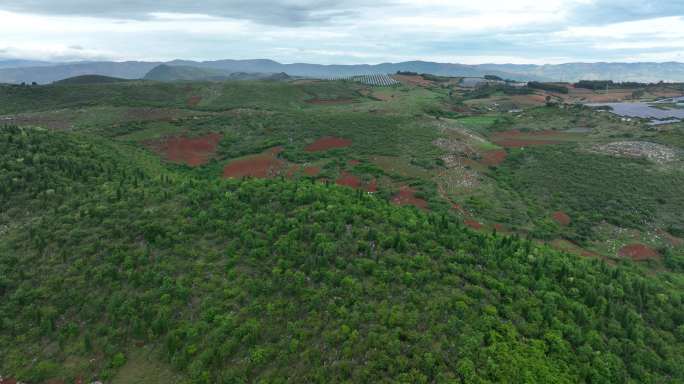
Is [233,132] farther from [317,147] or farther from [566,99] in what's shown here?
[566,99]

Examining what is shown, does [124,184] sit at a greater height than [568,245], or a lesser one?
greater

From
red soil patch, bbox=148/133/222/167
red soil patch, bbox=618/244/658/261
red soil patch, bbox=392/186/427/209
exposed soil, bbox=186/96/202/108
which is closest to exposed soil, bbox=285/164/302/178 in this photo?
red soil patch, bbox=148/133/222/167

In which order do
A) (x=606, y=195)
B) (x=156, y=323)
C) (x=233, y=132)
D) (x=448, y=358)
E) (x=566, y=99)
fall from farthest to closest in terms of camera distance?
(x=566, y=99), (x=233, y=132), (x=606, y=195), (x=156, y=323), (x=448, y=358)

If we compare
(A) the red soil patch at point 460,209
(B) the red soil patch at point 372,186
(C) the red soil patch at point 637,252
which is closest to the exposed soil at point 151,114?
(B) the red soil patch at point 372,186

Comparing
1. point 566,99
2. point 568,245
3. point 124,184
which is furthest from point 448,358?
point 566,99

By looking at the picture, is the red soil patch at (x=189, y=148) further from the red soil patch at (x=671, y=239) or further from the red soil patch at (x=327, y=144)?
the red soil patch at (x=671, y=239)

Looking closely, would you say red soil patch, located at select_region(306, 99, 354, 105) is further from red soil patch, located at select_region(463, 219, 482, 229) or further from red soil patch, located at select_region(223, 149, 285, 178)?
red soil patch, located at select_region(463, 219, 482, 229)

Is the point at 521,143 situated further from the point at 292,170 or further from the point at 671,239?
the point at 292,170

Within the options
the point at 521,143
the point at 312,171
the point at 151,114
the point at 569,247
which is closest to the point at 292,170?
the point at 312,171
